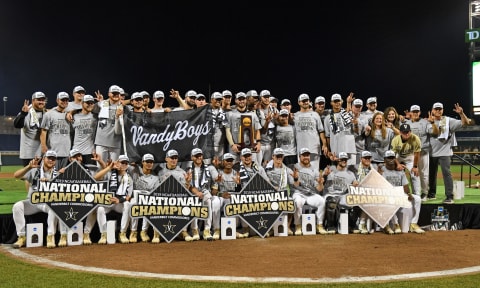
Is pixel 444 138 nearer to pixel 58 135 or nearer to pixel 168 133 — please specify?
pixel 168 133

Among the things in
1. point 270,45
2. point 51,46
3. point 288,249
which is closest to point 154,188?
point 288,249

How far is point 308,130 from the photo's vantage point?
9.85 metres

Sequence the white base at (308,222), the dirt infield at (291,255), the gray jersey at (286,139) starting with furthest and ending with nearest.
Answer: the gray jersey at (286,139) → the white base at (308,222) → the dirt infield at (291,255)

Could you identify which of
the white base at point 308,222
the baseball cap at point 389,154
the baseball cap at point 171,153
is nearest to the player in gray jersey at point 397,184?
the baseball cap at point 389,154

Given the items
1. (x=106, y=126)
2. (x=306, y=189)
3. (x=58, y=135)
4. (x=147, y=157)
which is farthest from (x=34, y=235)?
(x=306, y=189)

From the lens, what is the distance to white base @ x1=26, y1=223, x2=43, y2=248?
7723 mm

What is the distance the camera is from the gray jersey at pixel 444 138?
34.3 ft

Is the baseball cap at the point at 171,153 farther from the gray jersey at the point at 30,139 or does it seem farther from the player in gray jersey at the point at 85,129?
the gray jersey at the point at 30,139

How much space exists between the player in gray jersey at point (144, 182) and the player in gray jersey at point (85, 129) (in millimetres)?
885

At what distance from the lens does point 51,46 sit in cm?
7294

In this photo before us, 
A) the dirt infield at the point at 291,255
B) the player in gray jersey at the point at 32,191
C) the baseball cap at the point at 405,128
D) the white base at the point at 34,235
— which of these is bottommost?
the dirt infield at the point at 291,255

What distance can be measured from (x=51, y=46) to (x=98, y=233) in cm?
7182

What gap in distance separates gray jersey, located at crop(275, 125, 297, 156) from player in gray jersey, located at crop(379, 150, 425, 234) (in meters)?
1.90

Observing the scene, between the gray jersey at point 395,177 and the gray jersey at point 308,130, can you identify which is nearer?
the gray jersey at point 395,177
